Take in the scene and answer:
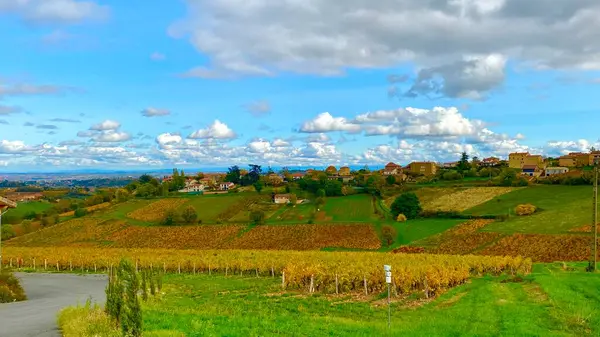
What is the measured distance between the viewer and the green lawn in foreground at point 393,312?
54.9 feet

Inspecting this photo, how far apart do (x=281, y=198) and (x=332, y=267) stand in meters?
80.2

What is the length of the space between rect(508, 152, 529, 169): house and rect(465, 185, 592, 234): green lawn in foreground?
76740 mm

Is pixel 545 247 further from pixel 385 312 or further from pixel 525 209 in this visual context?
pixel 385 312

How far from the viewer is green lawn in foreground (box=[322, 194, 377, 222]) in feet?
307

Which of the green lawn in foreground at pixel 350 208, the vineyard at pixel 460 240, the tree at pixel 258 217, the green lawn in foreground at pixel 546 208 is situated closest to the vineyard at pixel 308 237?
the tree at pixel 258 217

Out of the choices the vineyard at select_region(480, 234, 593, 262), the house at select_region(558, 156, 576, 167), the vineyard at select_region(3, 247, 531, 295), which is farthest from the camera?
the house at select_region(558, 156, 576, 167)

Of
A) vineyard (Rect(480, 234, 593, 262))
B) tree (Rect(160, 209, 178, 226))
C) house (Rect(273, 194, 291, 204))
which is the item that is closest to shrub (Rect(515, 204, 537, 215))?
vineyard (Rect(480, 234, 593, 262))

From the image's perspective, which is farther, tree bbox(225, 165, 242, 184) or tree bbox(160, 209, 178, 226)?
tree bbox(225, 165, 242, 184)

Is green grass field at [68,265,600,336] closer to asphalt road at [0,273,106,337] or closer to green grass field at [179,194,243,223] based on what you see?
asphalt road at [0,273,106,337]

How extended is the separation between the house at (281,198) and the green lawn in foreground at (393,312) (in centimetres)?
8130

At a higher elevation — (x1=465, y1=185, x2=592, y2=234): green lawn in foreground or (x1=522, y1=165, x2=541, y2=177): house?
(x1=522, y1=165, x2=541, y2=177): house

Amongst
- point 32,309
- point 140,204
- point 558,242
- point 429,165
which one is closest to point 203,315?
point 32,309

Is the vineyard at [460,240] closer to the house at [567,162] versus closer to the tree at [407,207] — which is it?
the tree at [407,207]

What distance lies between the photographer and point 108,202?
435ft
